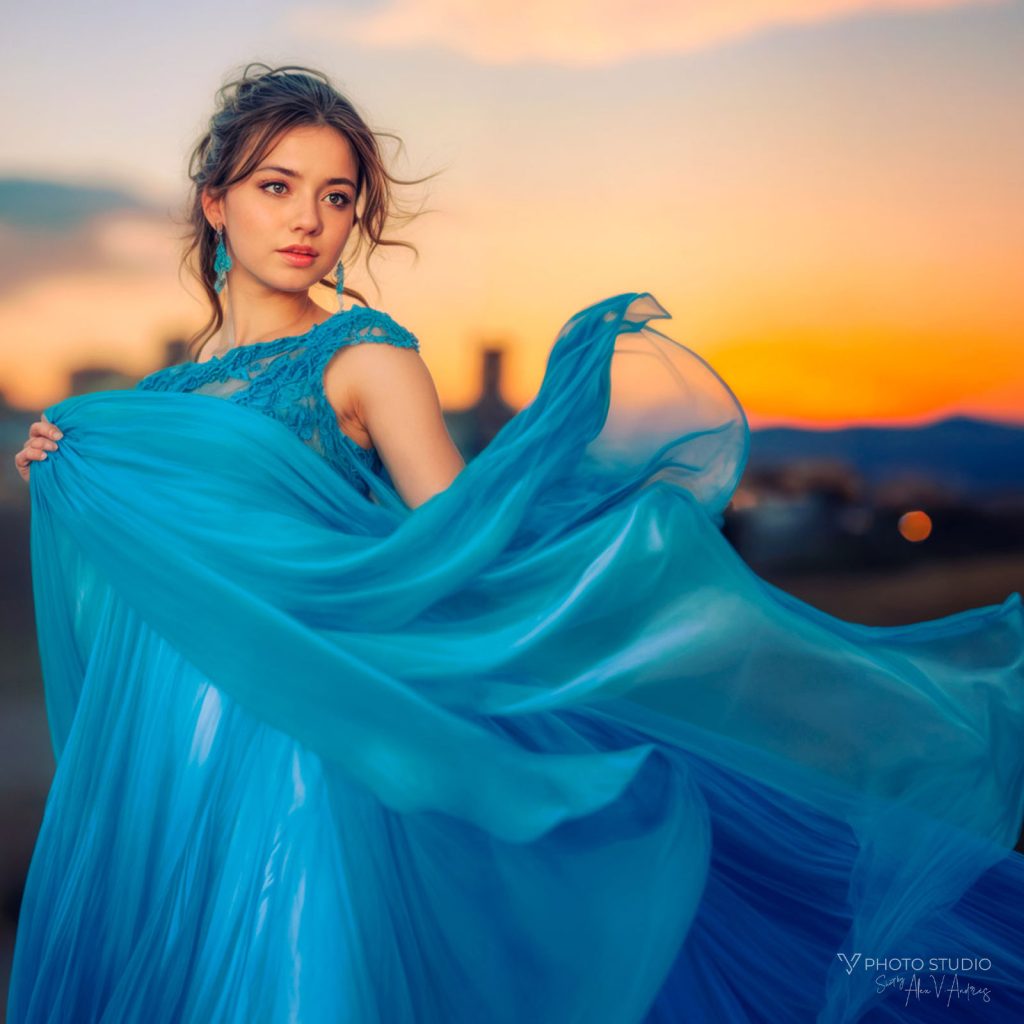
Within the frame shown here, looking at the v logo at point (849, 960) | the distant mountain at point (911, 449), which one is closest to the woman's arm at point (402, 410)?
the v logo at point (849, 960)

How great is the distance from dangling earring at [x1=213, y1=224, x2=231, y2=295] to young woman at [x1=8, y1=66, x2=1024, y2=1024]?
0.07 m

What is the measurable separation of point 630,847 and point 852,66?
2192mm

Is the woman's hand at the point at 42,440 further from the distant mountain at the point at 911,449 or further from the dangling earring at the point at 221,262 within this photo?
the distant mountain at the point at 911,449

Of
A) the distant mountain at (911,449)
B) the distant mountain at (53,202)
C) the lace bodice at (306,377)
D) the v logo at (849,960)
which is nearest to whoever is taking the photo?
the v logo at (849,960)

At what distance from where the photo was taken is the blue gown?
4.27 ft

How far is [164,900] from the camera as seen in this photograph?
1420 mm

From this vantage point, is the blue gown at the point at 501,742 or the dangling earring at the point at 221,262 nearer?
the blue gown at the point at 501,742

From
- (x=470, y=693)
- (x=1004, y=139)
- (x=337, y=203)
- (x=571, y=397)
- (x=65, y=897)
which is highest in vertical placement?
(x=1004, y=139)

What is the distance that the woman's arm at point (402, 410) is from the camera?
1529 millimetres

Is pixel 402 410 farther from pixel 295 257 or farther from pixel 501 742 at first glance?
pixel 501 742

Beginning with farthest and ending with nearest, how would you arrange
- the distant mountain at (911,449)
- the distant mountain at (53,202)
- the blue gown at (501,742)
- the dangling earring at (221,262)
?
1. the distant mountain at (911,449)
2. the distant mountain at (53,202)
3. the dangling earring at (221,262)
4. the blue gown at (501,742)

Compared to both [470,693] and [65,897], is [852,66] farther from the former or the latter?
[65,897]

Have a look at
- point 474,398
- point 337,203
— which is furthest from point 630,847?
point 474,398

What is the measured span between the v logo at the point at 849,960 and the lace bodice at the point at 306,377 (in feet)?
2.55
